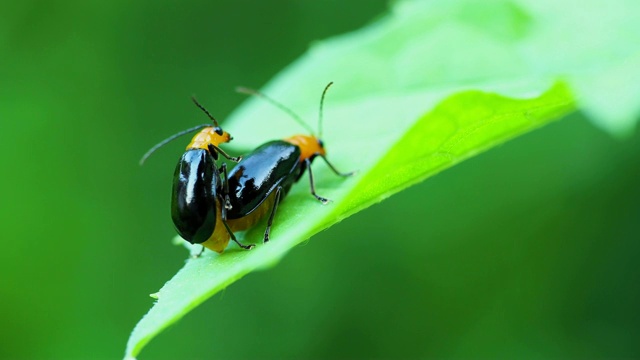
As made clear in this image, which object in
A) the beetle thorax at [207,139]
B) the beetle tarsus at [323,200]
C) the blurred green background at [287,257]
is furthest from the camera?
the blurred green background at [287,257]

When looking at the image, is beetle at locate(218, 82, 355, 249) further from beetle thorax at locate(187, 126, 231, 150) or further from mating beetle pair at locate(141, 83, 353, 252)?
beetle thorax at locate(187, 126, 231, 150)

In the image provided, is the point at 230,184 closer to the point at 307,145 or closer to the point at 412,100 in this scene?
the point at 307,145

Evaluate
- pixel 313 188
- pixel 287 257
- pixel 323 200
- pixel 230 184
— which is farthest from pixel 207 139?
pixel 287 257

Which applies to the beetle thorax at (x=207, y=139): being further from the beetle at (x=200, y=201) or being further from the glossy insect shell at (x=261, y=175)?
the glossy insect shell at (x=261, y=175)

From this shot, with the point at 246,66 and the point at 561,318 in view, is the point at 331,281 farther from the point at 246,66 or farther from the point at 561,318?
the point at 246,66

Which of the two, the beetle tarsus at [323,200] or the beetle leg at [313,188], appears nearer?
the beetle tarsus at [323,200]

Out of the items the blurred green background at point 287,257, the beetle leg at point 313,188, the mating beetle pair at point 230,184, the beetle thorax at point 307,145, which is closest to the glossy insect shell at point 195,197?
the mating beetle pair at point 230,184

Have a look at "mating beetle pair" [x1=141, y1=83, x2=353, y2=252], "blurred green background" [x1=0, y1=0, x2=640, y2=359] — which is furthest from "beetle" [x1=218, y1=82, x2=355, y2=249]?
"blurred green background" [x1=0, y1=0, x2=640, y2=359]

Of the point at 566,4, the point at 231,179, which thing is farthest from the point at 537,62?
the point at 231,179
